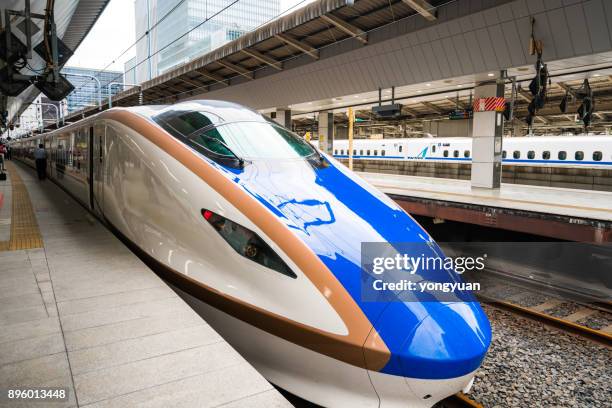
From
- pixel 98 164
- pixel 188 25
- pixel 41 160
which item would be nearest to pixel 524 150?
pixel 188 25

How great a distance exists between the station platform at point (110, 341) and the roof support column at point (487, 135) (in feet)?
38.1

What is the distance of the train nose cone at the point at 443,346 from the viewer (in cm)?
281

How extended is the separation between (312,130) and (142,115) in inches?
1319

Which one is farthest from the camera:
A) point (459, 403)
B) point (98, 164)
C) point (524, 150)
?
point (524, 150)

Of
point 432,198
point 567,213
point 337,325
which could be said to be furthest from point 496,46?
point 337,325

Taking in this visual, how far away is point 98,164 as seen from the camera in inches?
250

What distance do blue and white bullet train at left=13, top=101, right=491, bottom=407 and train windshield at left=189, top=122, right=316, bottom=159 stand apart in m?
0.02

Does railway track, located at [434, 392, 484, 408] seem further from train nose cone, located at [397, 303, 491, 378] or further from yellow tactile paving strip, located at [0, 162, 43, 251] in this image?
yellow tactile paving strip, located at [0, 162, 43, 251]

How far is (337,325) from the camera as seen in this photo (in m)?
2.95

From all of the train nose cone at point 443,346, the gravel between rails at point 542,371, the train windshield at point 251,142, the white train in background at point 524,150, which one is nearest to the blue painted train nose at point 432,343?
the train nose cone at point 443,346

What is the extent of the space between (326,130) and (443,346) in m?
20.2

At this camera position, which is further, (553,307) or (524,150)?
(524,150)

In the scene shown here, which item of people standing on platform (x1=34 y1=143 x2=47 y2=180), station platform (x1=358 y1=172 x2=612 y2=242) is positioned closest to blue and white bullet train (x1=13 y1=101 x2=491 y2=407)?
station platform (x1=358 y1=172 x2=612 y2=242)

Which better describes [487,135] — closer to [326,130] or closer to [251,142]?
[326,130]
